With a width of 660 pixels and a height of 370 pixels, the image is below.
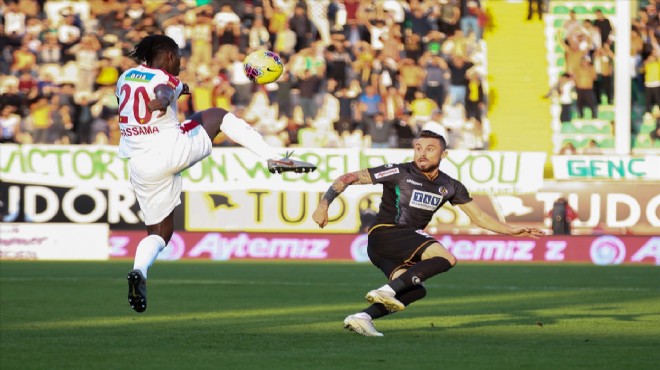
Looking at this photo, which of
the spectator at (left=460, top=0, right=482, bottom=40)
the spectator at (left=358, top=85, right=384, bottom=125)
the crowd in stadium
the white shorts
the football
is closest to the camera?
the white shorts

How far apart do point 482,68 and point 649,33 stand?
4.01 m

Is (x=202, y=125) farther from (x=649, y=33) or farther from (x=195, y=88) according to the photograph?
(x=649, y=33)

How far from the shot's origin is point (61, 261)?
23688 millimetres

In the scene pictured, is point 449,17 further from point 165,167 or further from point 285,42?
point 165,167

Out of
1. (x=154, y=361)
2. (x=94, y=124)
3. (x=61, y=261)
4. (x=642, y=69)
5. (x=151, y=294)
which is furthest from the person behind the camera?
(x=642, y=69)

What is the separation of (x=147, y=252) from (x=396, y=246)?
2067mm

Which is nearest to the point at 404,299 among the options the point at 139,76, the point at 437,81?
the point at 139,76

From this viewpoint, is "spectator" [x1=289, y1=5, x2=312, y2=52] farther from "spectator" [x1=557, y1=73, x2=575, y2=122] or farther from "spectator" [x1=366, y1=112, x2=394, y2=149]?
"spectator" [x1=557, y1=73, x2=575, y2=122]

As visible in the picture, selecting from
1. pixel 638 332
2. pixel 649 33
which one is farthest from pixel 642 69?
pixel 638 332

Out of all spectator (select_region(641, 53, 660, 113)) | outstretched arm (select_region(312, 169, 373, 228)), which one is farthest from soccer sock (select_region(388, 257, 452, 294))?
spectator (select_region(641, 53, 660, 113))

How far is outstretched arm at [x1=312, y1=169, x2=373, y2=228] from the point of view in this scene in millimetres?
10414

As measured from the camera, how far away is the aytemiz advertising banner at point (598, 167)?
83.5 feet

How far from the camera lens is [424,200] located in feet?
36.5

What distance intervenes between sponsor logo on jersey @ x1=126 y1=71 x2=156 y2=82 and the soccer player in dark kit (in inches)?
67.5
